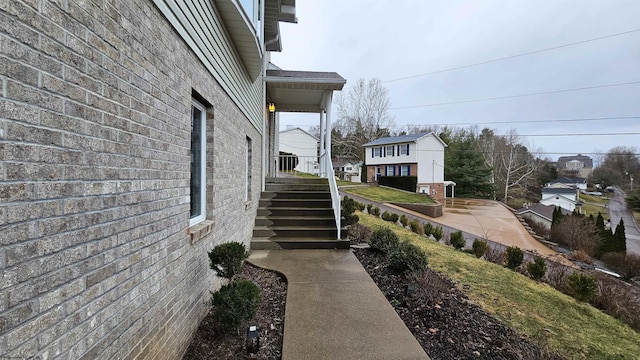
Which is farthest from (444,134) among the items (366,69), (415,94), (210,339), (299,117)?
(210,339)

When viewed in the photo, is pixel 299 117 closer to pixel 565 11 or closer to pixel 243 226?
pixel 565 11

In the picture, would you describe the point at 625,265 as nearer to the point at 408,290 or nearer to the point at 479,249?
Answer: the point at 479,249

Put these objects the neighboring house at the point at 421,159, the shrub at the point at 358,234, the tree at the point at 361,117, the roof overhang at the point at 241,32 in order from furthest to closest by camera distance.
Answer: the tree at the point at 361,117 < the neighboring house at the point at 421,159 < the shrub at the point at 358,234 < the roof overhang at the point at 241,32

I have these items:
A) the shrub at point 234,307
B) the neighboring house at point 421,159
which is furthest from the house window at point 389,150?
the shrub at point 234,307

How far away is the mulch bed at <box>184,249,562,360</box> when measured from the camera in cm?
273

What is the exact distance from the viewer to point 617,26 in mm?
13773

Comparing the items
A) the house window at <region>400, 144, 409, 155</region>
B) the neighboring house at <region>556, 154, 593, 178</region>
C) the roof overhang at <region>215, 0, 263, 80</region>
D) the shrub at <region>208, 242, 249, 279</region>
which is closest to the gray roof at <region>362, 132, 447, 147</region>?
the house window at <region>400, 144, 409, 155</region>

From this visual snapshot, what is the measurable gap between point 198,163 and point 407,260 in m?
3.50

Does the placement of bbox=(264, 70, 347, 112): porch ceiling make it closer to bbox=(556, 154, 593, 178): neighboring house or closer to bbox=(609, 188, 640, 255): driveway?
bbox=(609, 188, 640, 255): driveway

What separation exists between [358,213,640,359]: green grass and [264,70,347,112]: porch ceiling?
17.4 feet

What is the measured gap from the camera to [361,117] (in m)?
37.2

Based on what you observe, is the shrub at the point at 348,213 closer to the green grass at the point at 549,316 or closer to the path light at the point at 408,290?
the green grass at the point at 549,316

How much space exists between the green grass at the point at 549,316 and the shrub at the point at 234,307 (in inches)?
124

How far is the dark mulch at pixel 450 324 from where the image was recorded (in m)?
2.80
